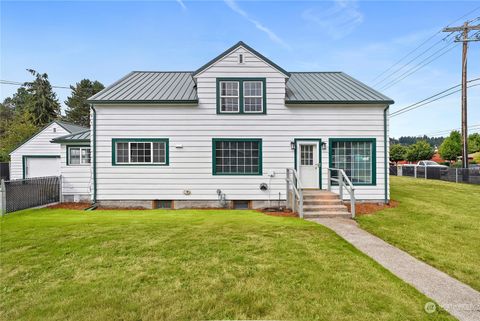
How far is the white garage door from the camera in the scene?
18.0m

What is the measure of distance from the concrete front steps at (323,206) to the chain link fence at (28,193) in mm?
11497

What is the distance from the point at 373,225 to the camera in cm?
768

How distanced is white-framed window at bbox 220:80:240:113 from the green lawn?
6899 millimetres

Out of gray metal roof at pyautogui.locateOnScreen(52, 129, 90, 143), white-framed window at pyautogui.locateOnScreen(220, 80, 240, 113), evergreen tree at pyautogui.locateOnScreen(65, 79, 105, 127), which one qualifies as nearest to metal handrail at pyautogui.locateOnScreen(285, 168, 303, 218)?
white-framed window at pyautogui.locateOnScreen(220, 80, 240, 113)

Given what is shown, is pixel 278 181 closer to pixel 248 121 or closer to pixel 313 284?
pixel 248 121

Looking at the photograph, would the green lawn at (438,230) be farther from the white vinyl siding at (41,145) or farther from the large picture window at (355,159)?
the white vinyl siding at (41,145)

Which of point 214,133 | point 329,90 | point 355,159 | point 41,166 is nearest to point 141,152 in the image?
point 214,133

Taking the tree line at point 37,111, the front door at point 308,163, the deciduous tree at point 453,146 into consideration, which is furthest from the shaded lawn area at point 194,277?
the deciduous tree at point 453,146

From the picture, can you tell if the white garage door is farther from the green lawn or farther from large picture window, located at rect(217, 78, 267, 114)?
the green lawn

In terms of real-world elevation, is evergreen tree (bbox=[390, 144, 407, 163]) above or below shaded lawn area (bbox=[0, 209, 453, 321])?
above

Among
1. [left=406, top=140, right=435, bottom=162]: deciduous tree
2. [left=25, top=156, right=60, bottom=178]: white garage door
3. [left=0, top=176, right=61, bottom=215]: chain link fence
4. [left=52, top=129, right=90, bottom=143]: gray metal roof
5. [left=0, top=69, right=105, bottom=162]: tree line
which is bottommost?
[left=0, top=176, right=61, bottom=215]: chain link fence

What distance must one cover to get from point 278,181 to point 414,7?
1129cm

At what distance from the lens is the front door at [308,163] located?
1097 cm

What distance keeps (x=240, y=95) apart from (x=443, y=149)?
50.8 m
